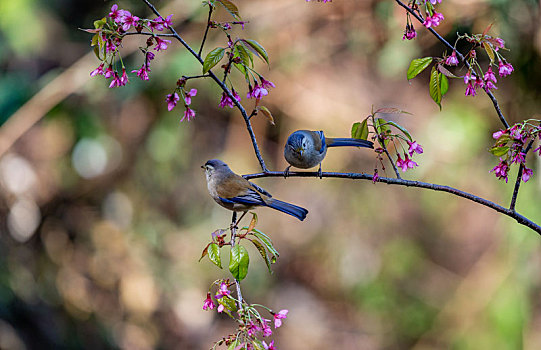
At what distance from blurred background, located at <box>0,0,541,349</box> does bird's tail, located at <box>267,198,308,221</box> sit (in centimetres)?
268

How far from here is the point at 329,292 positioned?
5234 millimetres

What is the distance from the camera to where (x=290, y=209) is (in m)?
1.89

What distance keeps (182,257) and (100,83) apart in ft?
5.57

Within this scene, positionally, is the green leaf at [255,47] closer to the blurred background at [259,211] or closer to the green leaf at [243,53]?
the green leaf at [243,53]

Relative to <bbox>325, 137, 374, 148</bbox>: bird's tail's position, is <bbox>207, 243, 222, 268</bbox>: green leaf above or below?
below

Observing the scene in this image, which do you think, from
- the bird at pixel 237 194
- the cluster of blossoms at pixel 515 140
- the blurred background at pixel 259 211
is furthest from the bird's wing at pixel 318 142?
the blurred background at pixel 259 211

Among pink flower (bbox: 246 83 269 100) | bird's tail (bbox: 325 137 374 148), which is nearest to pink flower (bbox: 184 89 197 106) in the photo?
pink flower (bbox: 246 83 269 100)

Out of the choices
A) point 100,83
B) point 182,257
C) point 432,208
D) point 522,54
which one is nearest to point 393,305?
point 432,208

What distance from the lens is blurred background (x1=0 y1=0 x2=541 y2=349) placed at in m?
4.61

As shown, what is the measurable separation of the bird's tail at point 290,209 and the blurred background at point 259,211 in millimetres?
2680

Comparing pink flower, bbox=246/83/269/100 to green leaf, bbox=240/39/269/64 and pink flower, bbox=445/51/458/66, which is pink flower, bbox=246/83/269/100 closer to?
green leaf, bbox=240/39/269/64

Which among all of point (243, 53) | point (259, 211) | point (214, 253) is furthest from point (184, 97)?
point (259, 211)

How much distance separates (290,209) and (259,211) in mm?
3041

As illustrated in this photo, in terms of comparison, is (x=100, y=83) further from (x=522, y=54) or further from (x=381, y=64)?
(x=522, y=54)
